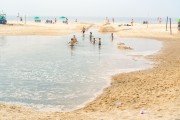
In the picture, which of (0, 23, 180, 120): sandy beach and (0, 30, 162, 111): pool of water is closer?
(0, 23, 180, 120): sandy beach

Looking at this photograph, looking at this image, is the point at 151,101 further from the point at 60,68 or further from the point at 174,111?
the point at 60,68

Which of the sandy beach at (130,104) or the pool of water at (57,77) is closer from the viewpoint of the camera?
the sandy beach at (130,104)

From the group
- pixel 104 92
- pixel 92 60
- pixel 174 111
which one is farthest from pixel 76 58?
pixel 174 111

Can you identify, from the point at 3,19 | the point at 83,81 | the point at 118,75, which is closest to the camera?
the point at 83,81

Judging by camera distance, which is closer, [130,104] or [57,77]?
[130,104]

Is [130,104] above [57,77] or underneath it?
above

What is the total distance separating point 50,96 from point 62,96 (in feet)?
2.35

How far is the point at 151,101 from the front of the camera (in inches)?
655

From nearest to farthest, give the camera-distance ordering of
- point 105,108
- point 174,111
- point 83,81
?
point 174,111, point 105,108, point 83,81

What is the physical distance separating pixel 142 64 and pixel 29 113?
1885 centimetres

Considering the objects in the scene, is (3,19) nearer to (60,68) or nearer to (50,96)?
(60,68)

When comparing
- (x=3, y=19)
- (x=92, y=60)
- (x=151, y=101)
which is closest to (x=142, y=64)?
(x=92, y=60)

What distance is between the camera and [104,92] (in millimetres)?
20750

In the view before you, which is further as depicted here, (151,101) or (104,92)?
(104,92)
